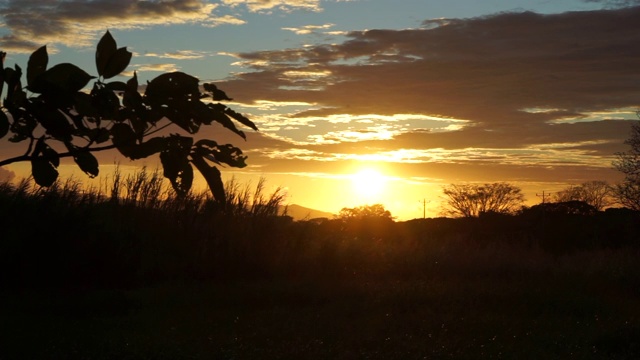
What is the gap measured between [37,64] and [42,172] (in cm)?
39

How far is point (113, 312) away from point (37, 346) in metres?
2.83

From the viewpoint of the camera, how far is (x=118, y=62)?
2.49 metres

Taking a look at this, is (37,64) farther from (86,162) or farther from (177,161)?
(177,161)

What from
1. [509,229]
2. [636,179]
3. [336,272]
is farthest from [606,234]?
[336,272]

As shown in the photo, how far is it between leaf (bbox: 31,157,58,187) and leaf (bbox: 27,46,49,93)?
30 centimetres

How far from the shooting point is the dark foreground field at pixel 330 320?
366 inches

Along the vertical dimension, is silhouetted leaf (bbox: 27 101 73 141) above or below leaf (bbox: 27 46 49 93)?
below

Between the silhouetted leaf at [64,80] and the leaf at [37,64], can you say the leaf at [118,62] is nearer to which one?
the silhouetted leaf at [64,80]

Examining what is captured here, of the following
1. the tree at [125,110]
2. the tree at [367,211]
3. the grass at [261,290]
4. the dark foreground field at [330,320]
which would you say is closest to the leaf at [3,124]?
the tree at [125,110]

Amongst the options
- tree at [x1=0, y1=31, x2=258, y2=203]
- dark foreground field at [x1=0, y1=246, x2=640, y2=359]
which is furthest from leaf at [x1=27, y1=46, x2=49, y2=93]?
dark foreground field at [x1=0, y1=246, x2=640, y2=359]

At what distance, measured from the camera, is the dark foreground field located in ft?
30.5

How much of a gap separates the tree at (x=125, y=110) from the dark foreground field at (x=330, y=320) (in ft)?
20.9

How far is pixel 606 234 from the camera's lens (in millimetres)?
36562

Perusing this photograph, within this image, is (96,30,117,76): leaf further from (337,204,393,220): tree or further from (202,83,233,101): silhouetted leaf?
(337,204,393,220): tree
